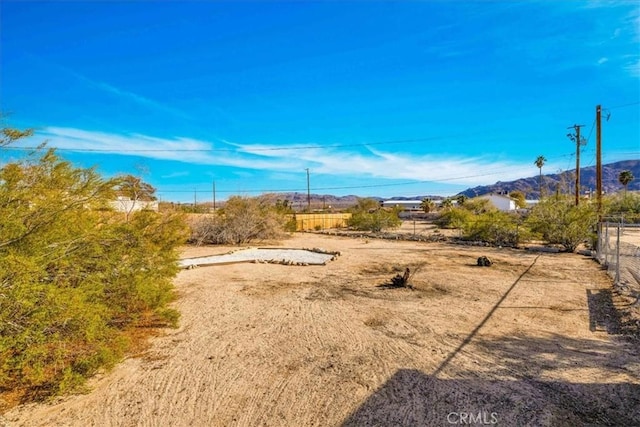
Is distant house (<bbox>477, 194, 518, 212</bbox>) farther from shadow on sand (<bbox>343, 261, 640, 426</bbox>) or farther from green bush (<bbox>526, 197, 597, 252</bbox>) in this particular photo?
shadow on sand (<bbox>343, 261, 640, 426</bbox>)

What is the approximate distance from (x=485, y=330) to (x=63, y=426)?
6.36 meters

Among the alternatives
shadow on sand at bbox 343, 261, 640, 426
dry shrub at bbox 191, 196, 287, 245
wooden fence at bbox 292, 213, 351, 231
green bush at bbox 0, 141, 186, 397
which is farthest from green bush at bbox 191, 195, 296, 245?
shadow on sand at bbox 343, 261, 640, 426

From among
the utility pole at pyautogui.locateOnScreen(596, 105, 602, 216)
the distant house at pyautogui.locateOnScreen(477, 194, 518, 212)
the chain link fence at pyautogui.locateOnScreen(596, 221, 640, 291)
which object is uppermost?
the utility pole at pyautogui.locateOnScreen(596, 105, 602, 216)

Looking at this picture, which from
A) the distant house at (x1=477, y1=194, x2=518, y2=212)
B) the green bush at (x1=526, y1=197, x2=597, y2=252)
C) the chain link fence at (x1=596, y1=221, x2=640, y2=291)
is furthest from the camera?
the distant house at (x1=477, y1=194, x2=518, y2=212)

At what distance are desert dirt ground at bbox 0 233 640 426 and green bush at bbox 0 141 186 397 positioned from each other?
1.61ft

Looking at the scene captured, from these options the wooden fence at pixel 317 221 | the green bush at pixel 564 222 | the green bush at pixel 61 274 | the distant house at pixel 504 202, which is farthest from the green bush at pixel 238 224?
the distant house at pixel 504 202

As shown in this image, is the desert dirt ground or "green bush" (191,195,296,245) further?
"green bush" (191,195,296,245)

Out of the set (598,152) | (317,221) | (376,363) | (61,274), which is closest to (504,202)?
(317,221)

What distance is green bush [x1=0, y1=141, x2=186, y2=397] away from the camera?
153 inches

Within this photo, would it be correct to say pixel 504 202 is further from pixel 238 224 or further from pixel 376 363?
pixel 376 363

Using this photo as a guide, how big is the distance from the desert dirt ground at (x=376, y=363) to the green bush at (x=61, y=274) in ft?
1.61

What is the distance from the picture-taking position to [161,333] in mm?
6914

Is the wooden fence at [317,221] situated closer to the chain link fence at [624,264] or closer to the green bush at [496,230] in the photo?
the green bush at [496,230]

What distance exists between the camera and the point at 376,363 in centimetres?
540
